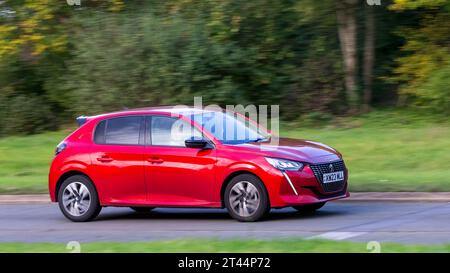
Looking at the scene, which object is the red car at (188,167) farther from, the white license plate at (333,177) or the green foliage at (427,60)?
the green foliage at (427,60)

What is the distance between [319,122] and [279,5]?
145 inches

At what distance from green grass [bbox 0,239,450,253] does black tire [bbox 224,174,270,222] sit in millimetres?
2018

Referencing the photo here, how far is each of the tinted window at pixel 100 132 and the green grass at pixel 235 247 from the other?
335cm

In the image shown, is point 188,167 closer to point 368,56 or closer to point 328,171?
point 328,171

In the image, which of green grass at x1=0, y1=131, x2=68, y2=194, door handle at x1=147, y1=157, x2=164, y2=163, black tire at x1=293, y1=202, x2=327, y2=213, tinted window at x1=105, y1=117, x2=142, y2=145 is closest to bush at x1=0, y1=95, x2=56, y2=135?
green grass at x1=0, y1=131, x2=68, y2=194

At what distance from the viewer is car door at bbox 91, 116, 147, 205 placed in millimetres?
12867

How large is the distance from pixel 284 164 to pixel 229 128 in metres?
1.35

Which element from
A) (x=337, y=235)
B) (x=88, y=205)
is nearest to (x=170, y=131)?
(x=88, y=205)

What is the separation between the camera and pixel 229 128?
1294cm

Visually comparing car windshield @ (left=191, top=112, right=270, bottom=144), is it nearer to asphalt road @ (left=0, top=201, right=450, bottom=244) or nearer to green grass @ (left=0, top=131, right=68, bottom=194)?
asphalt road @ (left=0, top=201, right=450, bottom=244)

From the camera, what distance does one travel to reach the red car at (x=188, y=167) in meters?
12.0

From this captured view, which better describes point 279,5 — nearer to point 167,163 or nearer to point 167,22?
point 167,22

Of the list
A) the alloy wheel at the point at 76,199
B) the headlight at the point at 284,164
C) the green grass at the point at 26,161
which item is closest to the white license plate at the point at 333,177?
the headlight at the point at 284,164

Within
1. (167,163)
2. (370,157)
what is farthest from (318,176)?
(370,157)
